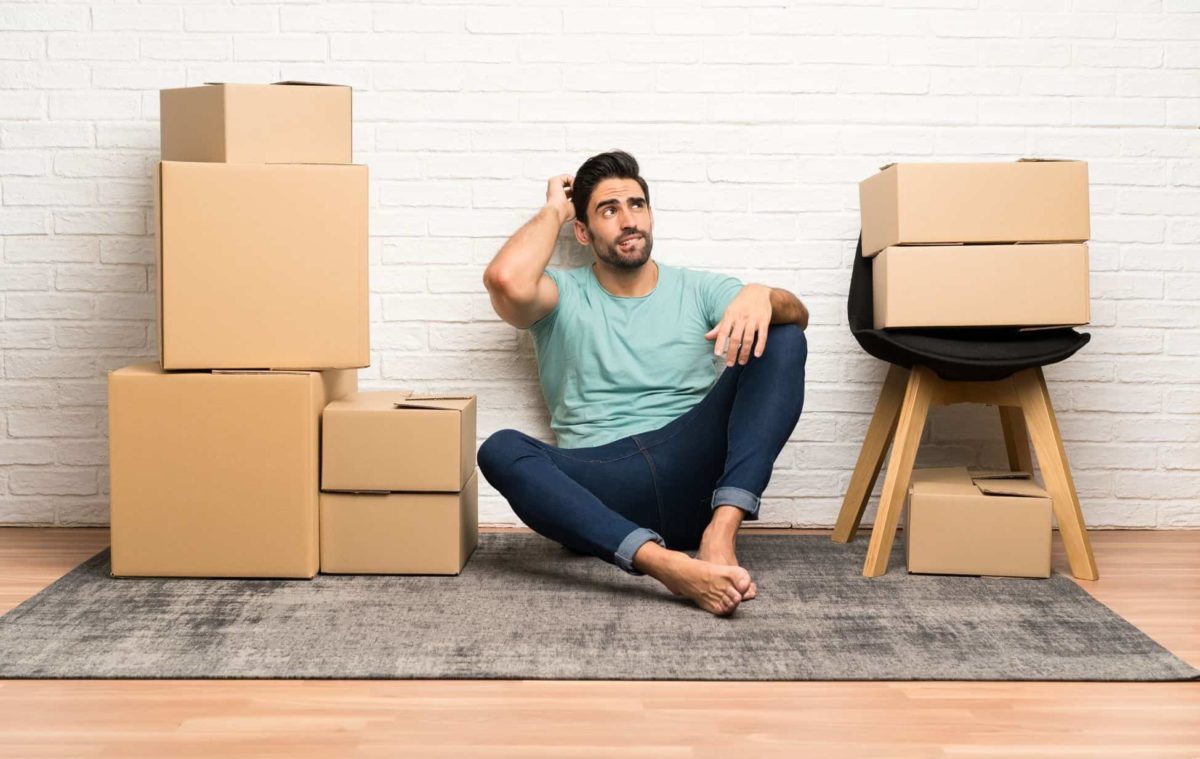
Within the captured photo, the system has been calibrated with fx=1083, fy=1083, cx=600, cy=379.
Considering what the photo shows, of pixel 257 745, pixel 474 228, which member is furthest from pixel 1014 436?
pixel 257 745

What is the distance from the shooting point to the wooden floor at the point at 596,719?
1.36m

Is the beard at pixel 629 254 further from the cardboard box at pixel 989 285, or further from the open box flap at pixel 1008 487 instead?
the open box flap at pixel 1008 487

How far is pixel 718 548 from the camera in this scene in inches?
82.5

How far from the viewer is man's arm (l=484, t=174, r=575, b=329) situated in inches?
91.6

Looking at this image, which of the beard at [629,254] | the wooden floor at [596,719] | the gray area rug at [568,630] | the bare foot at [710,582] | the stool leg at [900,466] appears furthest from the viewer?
the beard at [629,254]

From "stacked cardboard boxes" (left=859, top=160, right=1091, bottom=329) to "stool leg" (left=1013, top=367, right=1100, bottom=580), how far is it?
0.16 metres

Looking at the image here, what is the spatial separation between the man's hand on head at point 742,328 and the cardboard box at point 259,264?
0.75m

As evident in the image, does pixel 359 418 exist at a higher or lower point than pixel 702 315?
lower

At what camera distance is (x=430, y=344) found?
2.72 meters

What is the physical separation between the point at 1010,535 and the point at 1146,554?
1.69ft

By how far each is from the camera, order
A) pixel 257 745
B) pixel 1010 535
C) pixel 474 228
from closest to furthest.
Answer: pixel 257 745, pixel 1010 535, pixel 474 228

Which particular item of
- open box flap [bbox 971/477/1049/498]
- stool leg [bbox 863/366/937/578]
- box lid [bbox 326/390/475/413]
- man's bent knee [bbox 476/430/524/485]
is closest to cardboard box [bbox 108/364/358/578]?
box lid [bbox 326/390/475/413]

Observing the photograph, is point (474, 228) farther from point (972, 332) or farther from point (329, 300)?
point (972, 332)

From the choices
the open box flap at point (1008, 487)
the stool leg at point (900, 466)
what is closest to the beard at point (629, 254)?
the stool leg at point (900, 466)
